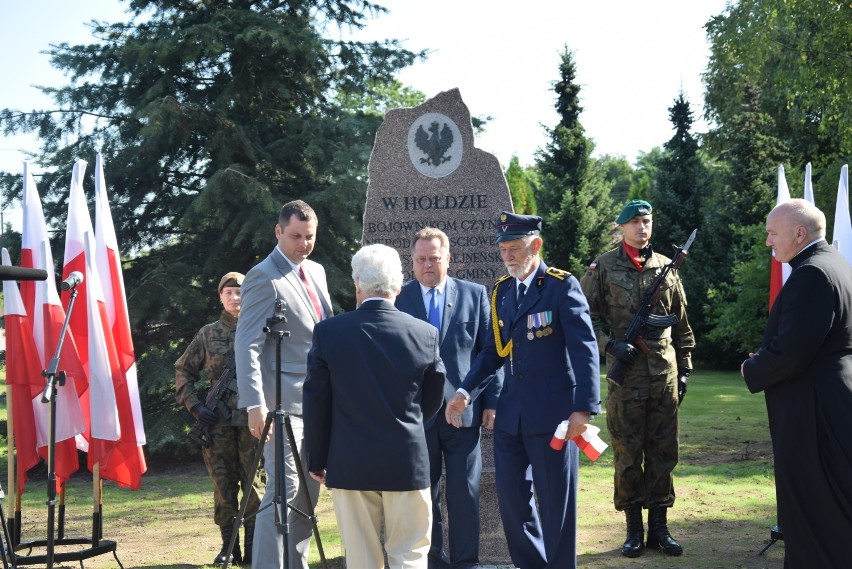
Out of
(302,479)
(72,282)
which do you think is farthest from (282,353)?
(72,282)

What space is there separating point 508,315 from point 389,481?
175 cm

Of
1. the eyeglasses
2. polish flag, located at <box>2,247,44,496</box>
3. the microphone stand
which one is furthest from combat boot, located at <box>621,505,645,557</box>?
polish flag, located at <box>2,247,44,496</box>

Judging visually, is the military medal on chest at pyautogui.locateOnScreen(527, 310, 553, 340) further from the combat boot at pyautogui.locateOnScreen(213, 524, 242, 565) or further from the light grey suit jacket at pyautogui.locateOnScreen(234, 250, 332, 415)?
the combat boot at pyautogui.locateOnScreen(213, 524, 242, 565)

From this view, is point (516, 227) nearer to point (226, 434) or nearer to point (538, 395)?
point (538, 395)

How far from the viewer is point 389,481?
14.3ft

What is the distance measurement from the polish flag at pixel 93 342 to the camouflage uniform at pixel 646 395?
3899 millimetres

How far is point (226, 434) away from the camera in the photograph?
729 cm

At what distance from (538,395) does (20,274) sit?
3240mm

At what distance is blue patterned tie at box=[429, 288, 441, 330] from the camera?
6.26 metres

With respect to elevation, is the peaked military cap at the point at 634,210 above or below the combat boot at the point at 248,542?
above

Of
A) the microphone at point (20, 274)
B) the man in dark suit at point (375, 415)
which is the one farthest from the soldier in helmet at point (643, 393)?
the microphone at point (20, 274)

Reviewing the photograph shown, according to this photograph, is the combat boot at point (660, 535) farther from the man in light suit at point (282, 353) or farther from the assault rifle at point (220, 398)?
the assault rifle at point (220, 398)

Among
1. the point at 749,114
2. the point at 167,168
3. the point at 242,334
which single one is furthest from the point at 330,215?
the point at 749,114

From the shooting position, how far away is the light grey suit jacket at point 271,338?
549 cm
